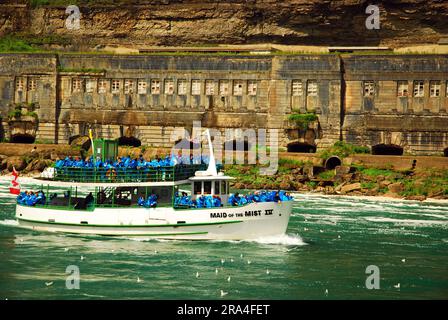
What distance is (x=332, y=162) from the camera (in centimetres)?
7644

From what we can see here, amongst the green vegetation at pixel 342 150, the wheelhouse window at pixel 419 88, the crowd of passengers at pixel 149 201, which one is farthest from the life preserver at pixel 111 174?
the wheelhouse window at pixel 419 88

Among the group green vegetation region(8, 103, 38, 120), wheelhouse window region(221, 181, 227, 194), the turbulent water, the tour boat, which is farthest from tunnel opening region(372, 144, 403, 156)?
wheelhouse window region(221, 181, 227, 194)

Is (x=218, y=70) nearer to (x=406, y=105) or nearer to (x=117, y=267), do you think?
(x=406, y=105)

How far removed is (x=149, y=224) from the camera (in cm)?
4378

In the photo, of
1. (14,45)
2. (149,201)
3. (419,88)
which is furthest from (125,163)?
(14,45)

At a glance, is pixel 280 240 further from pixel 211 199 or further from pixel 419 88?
pixel 419 88

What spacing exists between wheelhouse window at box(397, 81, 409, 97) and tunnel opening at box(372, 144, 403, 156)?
426cm

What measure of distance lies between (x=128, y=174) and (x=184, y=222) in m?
3.77

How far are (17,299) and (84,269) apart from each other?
5522 mm

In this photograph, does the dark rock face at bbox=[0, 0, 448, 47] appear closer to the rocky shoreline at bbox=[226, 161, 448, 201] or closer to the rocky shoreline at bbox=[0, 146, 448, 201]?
the rocky shoreline at bbox=[0, 146, 448, 201]

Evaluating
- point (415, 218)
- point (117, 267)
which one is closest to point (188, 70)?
point (415, 218)

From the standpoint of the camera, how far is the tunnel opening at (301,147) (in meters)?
80.6

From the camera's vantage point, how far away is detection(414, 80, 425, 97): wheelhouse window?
255 ft

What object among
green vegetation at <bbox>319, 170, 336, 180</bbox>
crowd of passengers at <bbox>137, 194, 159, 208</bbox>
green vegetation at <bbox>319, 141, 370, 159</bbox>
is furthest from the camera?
green vegetation at <bbox>319, 141, 370, 159</bbox>
